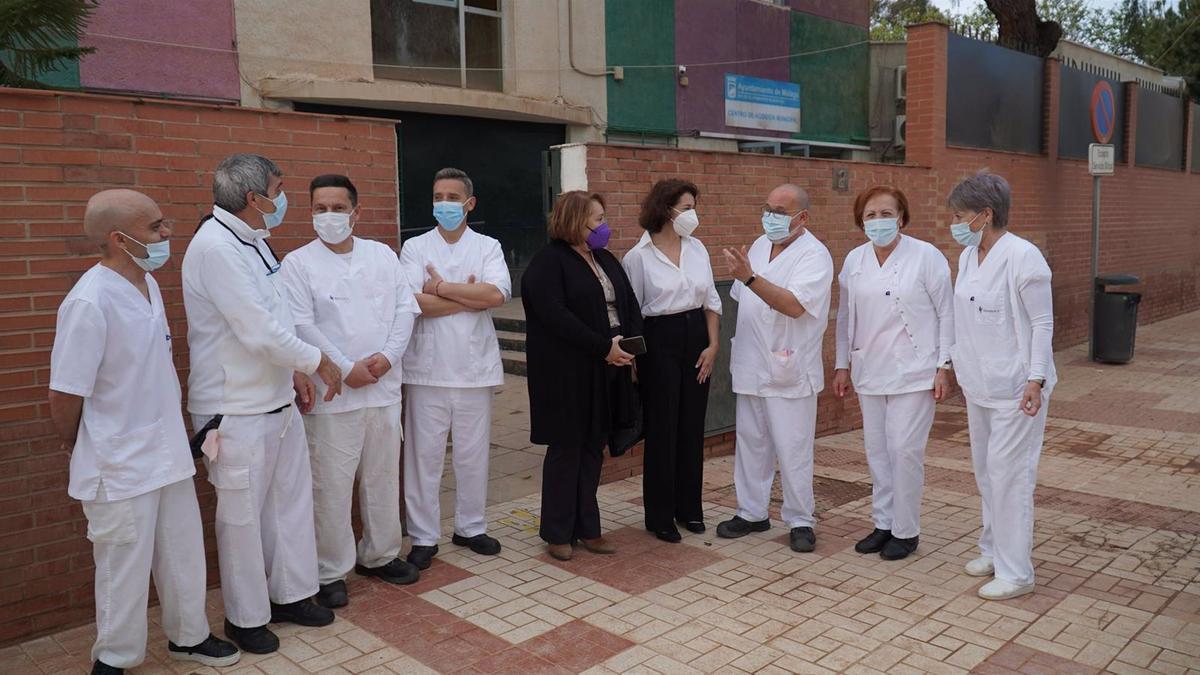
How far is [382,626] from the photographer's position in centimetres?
428

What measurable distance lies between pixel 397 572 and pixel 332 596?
0.39 meters

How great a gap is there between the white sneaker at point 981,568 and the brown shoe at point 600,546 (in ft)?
6.08

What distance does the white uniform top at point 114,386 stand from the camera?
3.44 meters

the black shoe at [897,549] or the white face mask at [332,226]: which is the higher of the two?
the white face mask at [332,226]

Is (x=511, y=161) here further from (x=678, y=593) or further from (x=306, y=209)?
(x=678, y=593)

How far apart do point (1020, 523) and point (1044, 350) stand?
847 millimetres

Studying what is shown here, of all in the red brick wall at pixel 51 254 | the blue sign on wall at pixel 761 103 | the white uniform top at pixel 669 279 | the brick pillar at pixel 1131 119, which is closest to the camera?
the red brick wall at pixel 51 254

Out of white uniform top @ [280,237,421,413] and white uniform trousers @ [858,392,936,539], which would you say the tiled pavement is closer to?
white uniform trousers @ [858,392,936,539]

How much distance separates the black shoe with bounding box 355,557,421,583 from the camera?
4.79 meters

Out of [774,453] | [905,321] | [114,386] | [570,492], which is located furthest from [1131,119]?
[114,386]

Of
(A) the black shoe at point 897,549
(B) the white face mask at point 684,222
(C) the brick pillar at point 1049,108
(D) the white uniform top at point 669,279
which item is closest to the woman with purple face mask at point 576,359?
(D) the white uniform top at point 669,279

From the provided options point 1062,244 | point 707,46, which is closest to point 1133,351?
point 1062,244

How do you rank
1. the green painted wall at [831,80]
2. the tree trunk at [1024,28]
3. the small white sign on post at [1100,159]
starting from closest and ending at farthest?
the small white sign on post at [1100,159] < the tree trunk at [1024,28] < the green painted wall at [831,80]

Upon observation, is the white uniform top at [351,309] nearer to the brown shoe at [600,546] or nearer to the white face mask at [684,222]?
the brown shoe at [600,546]
